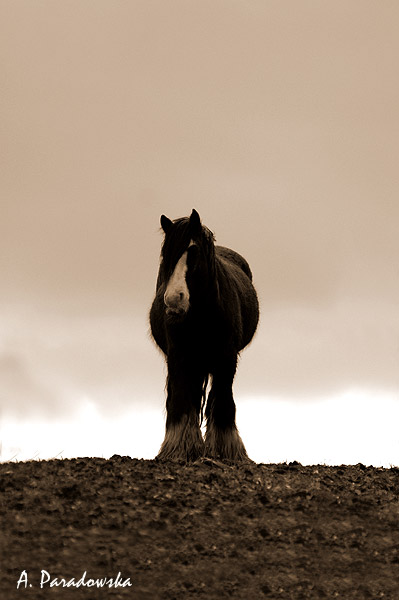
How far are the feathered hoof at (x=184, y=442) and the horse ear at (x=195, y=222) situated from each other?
Result: 2.50 meters

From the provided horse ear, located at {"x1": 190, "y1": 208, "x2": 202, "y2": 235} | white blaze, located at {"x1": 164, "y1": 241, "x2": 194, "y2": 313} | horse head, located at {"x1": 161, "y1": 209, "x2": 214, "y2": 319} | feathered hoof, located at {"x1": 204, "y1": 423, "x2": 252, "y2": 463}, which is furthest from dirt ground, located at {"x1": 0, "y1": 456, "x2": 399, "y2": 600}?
horse ear, located at {"x1": 190, "y1": 208, "x2": 202, "y2": 235}

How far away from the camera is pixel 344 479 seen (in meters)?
11.6

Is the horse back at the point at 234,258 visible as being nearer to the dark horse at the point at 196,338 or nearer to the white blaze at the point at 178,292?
the dark horse at the point at 196,338

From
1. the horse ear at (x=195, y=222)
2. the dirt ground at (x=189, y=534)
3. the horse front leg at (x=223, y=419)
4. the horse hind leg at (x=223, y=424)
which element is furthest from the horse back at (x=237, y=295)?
the dirt ground at (x=189, y=534)

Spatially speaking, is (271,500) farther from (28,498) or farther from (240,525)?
(28,498)

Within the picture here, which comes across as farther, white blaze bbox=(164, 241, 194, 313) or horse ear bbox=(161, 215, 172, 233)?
horse ear bbox=(161, 215, 172, 233)

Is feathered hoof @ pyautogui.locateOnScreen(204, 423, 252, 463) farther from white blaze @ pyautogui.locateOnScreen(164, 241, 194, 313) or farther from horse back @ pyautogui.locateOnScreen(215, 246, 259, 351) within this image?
white blaze @ pyautogui.locateOnScreen(164, 241, 194, 313)

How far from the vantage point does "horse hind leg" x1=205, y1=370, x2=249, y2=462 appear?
1283cm

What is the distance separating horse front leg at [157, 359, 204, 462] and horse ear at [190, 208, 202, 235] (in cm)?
187

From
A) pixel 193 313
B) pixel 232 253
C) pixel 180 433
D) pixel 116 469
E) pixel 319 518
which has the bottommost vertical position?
pixel 319 518

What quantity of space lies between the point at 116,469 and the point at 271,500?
2.00m

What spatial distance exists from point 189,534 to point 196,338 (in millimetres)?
3804

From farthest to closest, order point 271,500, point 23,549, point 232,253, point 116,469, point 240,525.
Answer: point 232,253, point 116,469, point 271,500, point 240,525, point 23,549

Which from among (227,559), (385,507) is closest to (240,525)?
(227,559)
